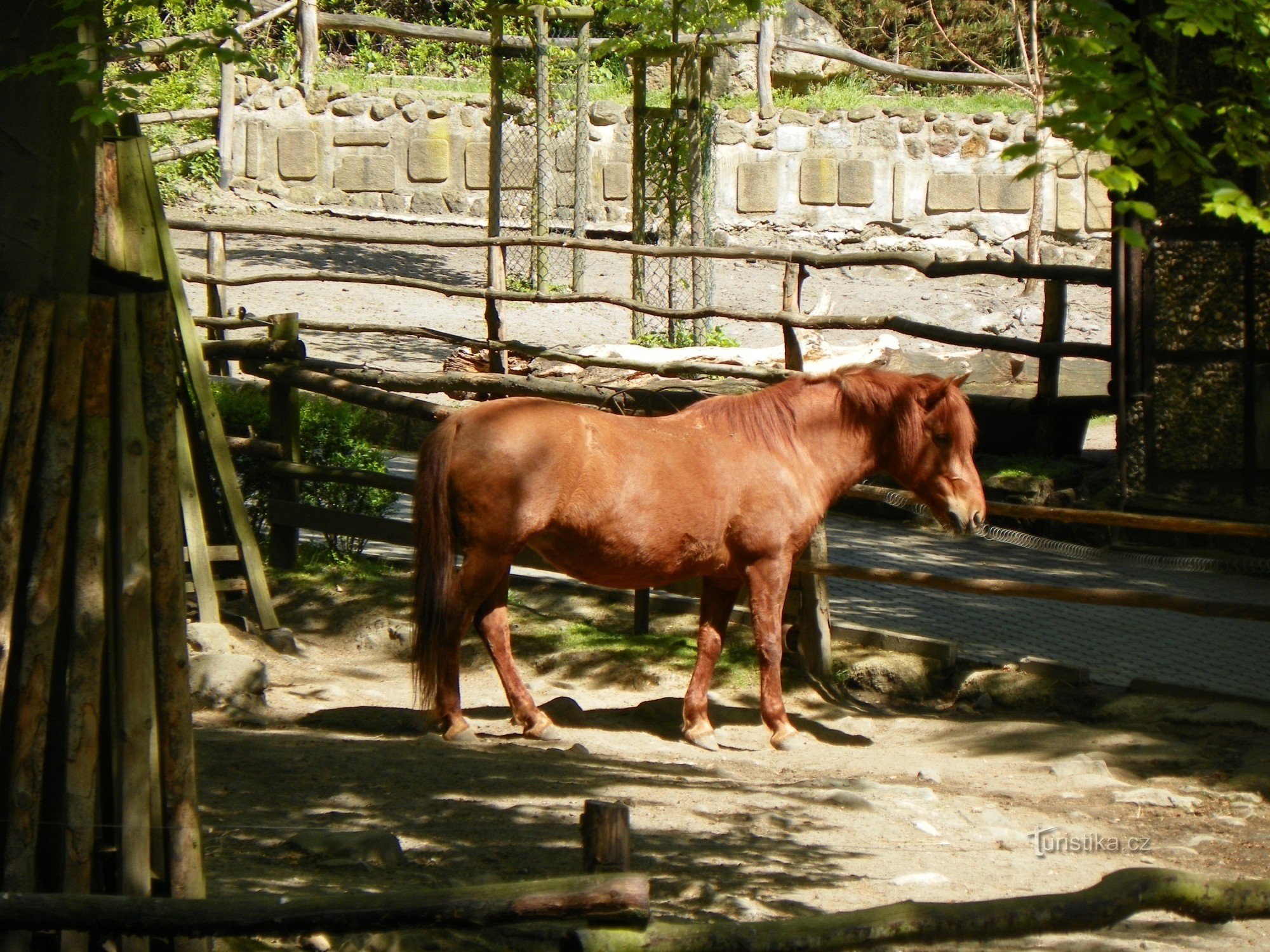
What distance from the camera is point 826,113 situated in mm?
20062

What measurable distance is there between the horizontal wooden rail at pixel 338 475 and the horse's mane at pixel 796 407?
2124 millimetres

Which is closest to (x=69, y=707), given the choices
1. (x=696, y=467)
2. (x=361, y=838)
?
(x=361, y=838)

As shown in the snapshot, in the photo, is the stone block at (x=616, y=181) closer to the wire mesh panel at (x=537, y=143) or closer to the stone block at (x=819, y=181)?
the wire mesh panel at (x=537, y=143)

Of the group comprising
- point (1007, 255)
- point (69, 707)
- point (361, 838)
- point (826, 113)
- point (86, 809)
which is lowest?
point (361, 838)

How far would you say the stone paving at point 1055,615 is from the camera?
22.5ft

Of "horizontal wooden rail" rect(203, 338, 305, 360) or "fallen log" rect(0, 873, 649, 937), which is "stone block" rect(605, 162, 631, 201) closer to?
"horizontal wooden rail" rect(203, 338, 305, 360)

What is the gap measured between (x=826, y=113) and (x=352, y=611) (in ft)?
48.3

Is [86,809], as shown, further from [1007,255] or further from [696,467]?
[1007,255]

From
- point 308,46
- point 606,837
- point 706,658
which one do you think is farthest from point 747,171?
point 606,837

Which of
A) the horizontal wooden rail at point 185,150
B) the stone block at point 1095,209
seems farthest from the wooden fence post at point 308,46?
the stone block at point 1095,209

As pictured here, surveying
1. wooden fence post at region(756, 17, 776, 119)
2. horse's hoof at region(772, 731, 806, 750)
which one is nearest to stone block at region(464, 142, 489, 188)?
wooden fence post at region(756, 17, 776, 119)

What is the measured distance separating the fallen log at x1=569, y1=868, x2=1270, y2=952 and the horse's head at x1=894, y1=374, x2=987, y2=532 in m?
3.38

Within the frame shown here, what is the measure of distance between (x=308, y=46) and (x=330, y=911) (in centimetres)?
1962

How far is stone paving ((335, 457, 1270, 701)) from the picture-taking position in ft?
22.5
